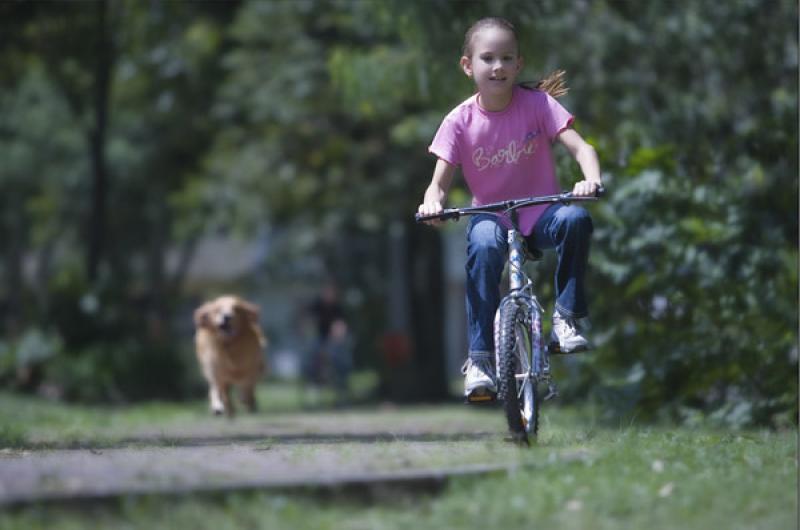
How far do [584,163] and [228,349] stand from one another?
7.36 m

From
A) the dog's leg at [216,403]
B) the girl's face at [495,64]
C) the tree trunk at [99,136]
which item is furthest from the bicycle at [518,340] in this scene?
the tree trunk at [99,136]

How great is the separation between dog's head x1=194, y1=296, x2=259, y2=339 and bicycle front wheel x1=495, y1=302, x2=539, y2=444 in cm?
717

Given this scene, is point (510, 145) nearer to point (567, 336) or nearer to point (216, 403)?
point (567, 336)

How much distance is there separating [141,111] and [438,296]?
31.8 feet

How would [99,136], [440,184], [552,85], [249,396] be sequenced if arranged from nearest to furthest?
1. [440,184]
2. [552,85]
3. [249,396]
4. [99,136]

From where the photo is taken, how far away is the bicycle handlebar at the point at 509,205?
21.9 ft

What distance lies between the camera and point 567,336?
6883 mm

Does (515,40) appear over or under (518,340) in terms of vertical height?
over

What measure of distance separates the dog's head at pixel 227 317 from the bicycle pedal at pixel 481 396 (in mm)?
7100

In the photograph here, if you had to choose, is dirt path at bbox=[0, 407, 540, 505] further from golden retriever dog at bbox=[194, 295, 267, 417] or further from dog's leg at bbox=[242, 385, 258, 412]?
dog's leg at bbox=[242, 385, 258, 412]

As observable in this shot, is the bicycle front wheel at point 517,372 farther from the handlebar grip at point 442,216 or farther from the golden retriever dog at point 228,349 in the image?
the golden retriever dog at point 228,349

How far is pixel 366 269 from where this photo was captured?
3219cm

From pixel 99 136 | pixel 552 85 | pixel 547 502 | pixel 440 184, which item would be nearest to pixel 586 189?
Result: pixel 440 184

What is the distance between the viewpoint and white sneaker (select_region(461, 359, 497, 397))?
22.4 ft
